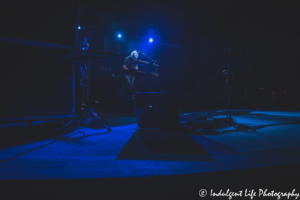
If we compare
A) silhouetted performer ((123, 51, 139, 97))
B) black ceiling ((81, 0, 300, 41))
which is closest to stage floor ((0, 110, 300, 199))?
black ceiling ((81, 0, 300, 41))

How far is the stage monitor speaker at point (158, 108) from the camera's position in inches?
132

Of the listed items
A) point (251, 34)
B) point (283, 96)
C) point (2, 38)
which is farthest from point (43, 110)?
point (283, 96)

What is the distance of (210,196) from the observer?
1.31 m

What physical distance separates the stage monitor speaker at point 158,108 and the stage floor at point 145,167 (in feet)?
2.64

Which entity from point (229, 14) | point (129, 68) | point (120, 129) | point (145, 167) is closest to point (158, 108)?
point (120, 129)

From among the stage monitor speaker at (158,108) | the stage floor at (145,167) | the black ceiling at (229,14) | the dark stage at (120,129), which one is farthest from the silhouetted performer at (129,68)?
the stage floor at (145,167)

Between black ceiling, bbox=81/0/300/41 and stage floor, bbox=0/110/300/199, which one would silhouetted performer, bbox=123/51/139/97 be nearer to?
black ceiling, bbox=81/0/300/41

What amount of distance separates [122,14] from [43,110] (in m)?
8.57

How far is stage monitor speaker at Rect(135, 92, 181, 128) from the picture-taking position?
3357 millimetres

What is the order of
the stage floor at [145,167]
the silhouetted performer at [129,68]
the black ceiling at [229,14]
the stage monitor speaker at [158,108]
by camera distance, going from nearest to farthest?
the stage floor at [145,167], the stage monitor speaker at [158,108], the black ceiling at [229,14], the silhouetted performer at [129,68]

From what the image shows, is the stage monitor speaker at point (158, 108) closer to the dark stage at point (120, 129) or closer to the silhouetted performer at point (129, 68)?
the dark stage at point (120, 129)

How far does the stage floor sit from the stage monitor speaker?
0.81 meters

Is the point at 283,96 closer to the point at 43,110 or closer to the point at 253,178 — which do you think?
the point at 253,178

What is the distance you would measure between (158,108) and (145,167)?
1764 millimetres
